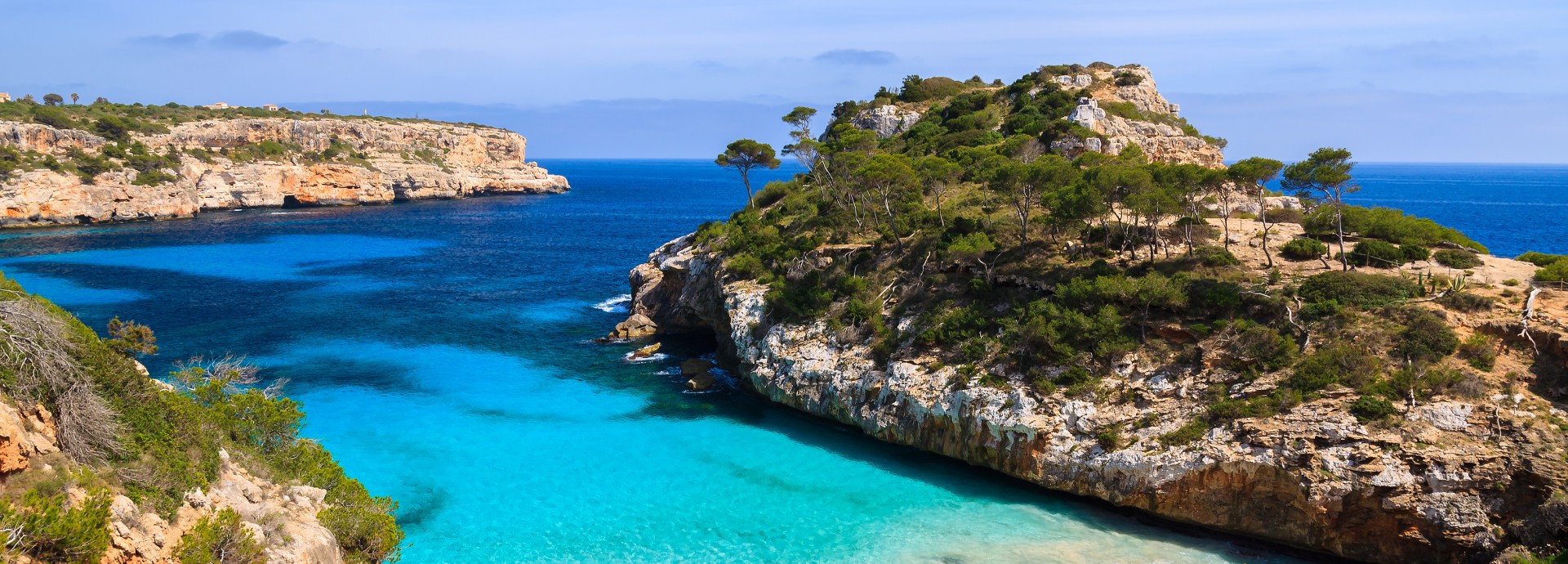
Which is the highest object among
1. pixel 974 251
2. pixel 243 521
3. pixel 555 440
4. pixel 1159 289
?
pixel 974 251

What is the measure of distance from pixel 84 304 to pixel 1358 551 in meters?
62.4

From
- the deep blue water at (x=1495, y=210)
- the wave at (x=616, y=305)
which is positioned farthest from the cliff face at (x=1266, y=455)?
the deep blue water at (x=1495, y=210)

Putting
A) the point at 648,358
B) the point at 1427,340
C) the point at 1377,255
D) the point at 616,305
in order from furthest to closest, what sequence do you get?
1. the point at 616,305
2. the point at 648,358
3. the point at 1377,255
4. the point at 1427,340

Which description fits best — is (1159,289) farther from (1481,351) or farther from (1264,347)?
(1481,351)

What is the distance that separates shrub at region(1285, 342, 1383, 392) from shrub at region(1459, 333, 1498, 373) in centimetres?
189

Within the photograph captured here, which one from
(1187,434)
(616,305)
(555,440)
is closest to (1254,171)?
(1187,434)

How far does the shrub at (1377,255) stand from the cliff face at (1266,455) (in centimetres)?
688

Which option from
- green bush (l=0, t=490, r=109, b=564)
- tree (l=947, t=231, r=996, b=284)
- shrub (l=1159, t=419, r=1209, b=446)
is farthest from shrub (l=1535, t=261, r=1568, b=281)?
green bush (l=0, t=490, r=109, b=564)

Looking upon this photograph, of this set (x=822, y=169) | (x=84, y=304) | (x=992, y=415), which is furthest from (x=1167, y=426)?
(x=84, y=304)

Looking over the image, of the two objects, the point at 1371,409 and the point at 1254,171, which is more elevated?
the point at 1254,171

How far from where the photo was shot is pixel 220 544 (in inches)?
484

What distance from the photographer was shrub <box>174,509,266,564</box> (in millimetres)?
11672

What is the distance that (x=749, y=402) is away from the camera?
3097 centimetres

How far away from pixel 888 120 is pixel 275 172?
9439 centimetres
